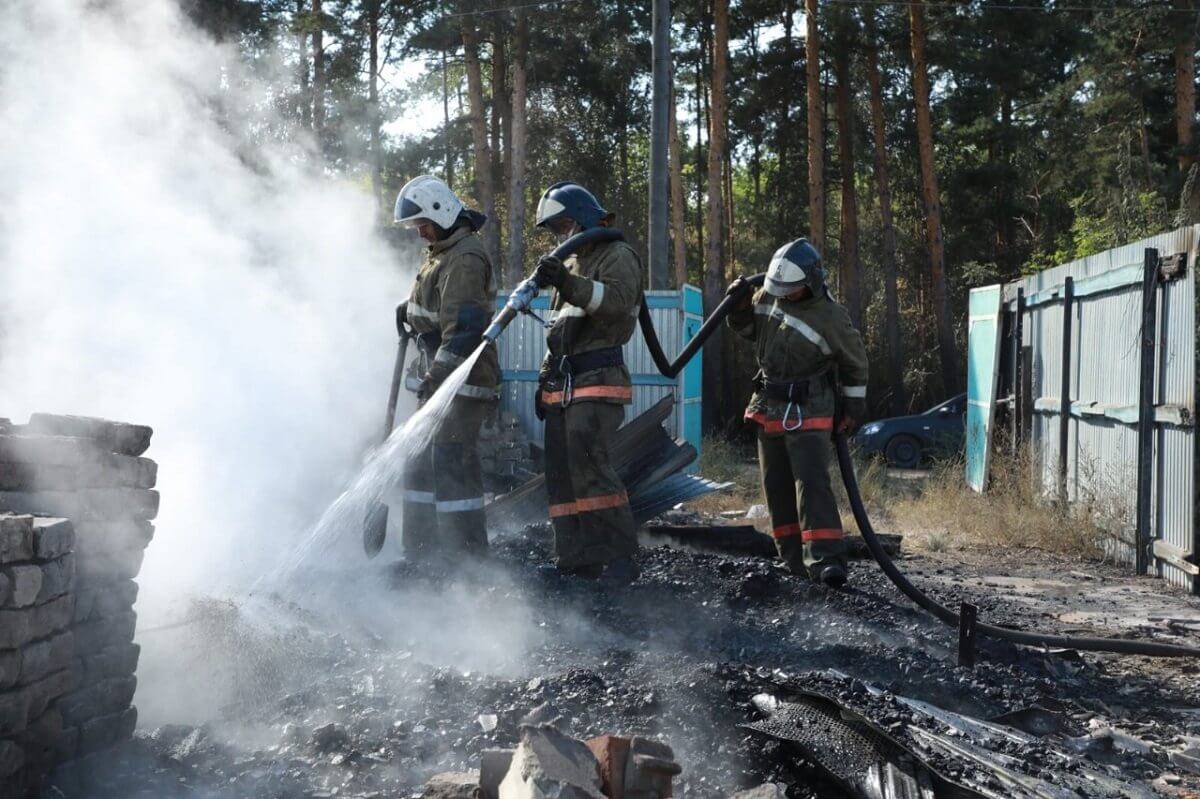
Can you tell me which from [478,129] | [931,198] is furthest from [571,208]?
[931,198]

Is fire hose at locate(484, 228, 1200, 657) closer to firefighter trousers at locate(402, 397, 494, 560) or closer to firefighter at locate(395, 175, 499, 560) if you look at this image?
firefighter at locate(395, 175, 499, 560)

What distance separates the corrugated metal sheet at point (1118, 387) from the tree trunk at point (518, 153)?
12.4m

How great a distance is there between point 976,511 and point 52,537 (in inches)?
338

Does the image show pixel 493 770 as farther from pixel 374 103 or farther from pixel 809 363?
pixel 374 103

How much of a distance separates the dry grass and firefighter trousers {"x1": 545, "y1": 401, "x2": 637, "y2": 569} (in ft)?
12.8

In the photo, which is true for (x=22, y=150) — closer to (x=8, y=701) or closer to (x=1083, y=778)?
(x=8, y=701)

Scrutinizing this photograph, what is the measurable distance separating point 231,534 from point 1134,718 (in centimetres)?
475

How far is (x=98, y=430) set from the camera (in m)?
3.93

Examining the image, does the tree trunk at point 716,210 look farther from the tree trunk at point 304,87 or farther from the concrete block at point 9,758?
the concrete block at point 9,758

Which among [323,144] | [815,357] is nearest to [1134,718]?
[815,357]

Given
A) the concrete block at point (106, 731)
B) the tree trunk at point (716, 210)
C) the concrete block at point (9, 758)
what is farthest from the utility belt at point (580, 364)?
the tree trunk at point (716, 210)

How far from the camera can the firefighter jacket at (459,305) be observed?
6719 mm

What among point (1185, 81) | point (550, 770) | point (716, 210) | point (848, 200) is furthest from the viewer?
point (848, 200)

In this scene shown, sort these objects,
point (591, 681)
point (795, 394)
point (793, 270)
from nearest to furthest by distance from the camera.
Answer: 1. point (591, 681)
2. point (793, 270)
3. point (795, 394)
